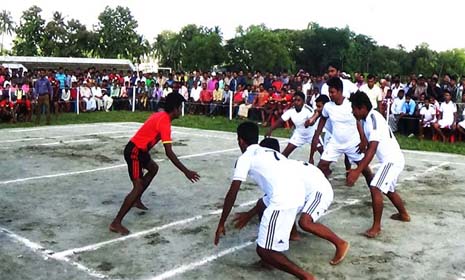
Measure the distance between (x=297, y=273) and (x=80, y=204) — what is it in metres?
3.81

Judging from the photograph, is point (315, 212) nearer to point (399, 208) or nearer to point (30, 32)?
point (399, 208)

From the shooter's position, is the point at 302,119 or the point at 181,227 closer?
the point at 181,227

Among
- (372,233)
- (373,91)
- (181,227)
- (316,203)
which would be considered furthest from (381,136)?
(373,91)

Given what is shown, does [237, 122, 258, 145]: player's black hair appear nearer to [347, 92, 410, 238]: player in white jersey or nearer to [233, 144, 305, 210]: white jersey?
[233, 144, 305, 210]: white jersey

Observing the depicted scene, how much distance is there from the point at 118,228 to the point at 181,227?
743 millimetres

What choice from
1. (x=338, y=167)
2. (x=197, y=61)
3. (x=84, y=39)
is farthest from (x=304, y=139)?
(x=197, y=61)

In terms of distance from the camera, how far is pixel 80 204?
7.30 meters

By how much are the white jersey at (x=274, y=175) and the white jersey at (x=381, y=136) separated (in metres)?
1.81

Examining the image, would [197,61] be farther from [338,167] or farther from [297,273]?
[297,273]

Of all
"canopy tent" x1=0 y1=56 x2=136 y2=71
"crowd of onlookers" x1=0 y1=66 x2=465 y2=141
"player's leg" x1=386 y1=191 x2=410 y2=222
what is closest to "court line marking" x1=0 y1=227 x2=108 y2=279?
"player's leg" x1=386 y1=191 x2=410 y2=222

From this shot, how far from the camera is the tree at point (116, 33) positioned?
61.3m

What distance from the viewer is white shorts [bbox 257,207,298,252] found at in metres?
4.52

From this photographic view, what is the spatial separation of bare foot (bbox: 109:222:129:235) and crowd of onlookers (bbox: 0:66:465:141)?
21.1 ft

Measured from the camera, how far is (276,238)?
4520 mm
